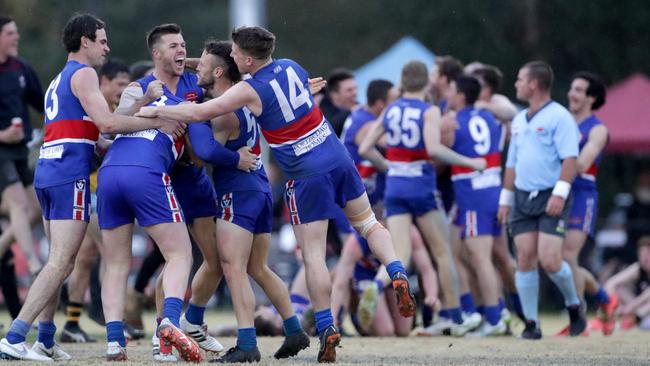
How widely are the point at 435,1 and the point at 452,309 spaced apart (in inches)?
690

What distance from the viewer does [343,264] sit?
12.0m

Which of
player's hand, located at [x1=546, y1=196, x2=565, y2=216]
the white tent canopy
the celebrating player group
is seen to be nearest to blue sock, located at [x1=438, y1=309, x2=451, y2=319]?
player's hand, located at [x1=546, y1=196, x2=565, y2=216]

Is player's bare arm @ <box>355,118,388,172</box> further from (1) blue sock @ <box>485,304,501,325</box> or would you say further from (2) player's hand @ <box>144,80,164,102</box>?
(2) player's hand @ <box>144,80,164,102</box>

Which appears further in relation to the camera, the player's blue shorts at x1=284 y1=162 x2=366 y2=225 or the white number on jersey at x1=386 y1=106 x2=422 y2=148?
the white number on jersey at x1=386 y1=106 x2=422 y2=148

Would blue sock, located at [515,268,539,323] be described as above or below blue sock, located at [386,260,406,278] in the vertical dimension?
below

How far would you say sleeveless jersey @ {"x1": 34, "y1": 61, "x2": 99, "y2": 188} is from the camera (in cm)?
797

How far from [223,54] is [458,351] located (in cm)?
297

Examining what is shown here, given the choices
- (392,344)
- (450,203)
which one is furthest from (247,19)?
(392,344)

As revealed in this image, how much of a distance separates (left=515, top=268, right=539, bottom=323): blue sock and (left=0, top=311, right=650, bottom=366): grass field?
29 cm

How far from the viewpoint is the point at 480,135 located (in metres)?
12.2

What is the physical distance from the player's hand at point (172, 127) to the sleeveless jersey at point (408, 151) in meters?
4.06

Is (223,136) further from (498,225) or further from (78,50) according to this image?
(498,225)

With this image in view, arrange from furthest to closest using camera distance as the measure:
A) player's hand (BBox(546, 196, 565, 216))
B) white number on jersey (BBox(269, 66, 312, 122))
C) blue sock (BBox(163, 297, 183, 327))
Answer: player's hand (BBox(546, 196, 565, 216)) → white number on jersey (BBox(269, 66, 312, 122)) → blue sock (BBox(163, 297, 183, 327))

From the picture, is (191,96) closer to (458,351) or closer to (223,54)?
(223,54)
